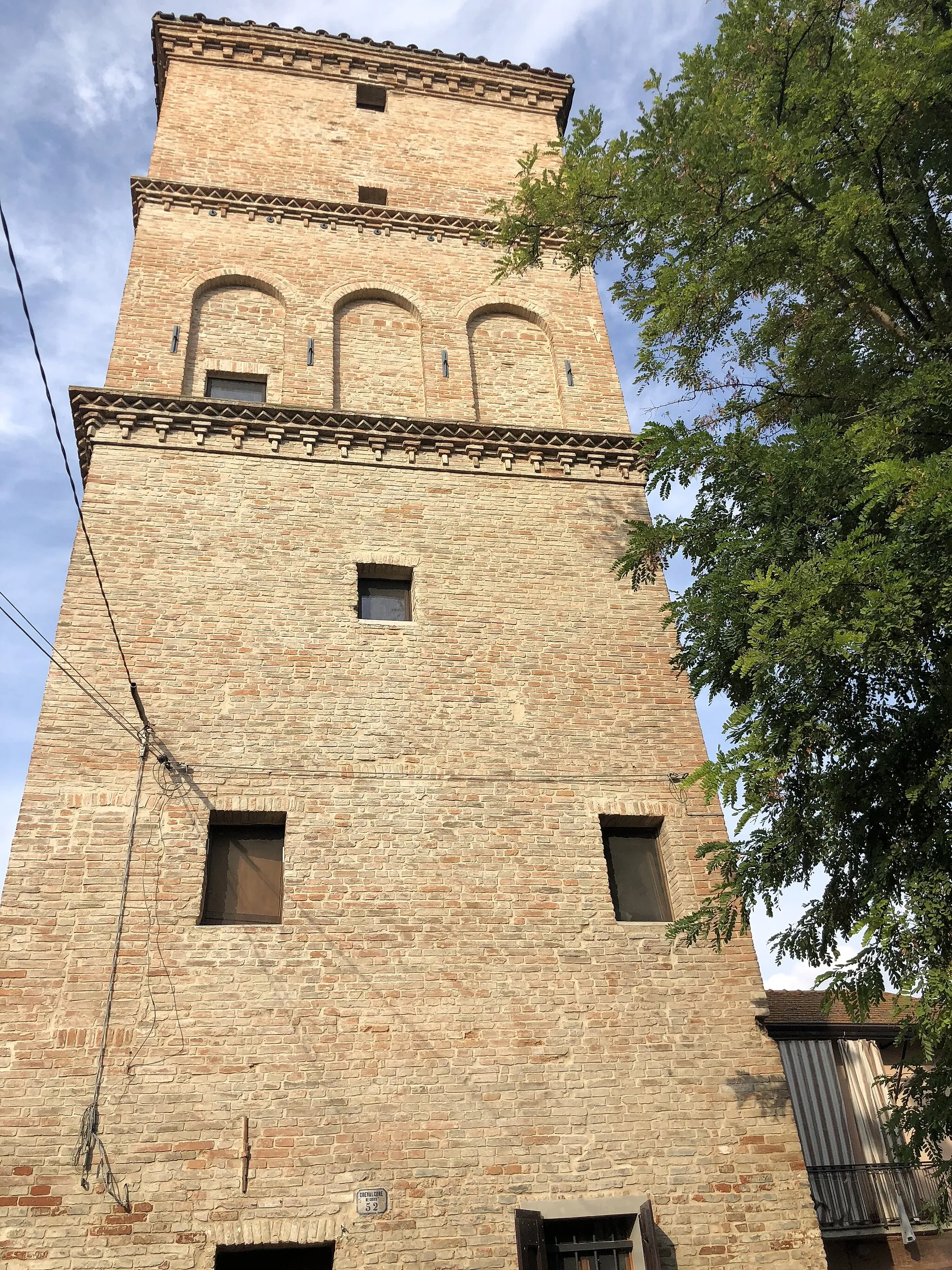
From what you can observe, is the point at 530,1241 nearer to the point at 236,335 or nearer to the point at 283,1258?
the point at 283,1258

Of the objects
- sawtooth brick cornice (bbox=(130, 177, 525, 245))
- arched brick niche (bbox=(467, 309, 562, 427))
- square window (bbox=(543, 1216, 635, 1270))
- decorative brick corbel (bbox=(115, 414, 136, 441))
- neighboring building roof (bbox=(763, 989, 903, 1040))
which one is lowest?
square window (bbox=(543, 1216, 635, 1270))

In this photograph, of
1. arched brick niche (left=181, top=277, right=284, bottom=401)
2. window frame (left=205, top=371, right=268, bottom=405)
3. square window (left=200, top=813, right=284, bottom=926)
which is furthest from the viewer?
arched brick niche (left=181, top=277, right=284, bottom=401)

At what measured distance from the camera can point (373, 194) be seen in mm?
14664

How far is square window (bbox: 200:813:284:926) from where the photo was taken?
332 inches

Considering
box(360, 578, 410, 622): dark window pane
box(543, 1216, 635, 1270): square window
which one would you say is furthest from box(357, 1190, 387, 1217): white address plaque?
box(360, 578, 410, 622): dark window pane

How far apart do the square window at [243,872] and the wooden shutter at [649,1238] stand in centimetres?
361

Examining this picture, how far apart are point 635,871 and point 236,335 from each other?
807 centimetres

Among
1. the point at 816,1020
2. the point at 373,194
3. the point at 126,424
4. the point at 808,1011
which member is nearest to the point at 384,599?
the point at 126,424

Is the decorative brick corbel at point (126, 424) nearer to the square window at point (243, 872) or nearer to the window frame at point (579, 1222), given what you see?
the square window at point (243, 872)

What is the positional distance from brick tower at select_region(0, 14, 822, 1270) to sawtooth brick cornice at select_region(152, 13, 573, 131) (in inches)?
151

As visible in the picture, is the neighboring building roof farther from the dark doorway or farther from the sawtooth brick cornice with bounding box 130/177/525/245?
the sawtooth brick cornice with bounding box 130/177/525/245

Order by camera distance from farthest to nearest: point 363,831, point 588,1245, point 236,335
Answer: point 236,335, point 363,831, point 588,1245

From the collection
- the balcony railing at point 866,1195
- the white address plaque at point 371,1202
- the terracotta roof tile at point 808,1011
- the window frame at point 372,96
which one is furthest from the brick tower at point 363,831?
the terracotta roof tile at point 808,1011

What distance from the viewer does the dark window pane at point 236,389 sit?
11.9 metres
